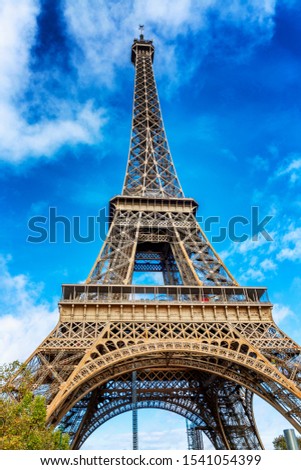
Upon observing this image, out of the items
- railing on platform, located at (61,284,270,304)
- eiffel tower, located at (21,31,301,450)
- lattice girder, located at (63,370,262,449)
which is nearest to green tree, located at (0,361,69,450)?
eiffel tower, located at (21,31,301,450)

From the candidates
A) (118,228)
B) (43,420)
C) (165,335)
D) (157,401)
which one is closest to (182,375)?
(157,401)

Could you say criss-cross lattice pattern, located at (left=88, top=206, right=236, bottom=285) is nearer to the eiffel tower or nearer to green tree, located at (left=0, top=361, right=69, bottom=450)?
the eiffel tower

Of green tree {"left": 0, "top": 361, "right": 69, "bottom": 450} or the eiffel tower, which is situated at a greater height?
the eiffel tower

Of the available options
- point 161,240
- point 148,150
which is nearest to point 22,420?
point 161,240

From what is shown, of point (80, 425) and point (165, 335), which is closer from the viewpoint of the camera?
point (165, 335)

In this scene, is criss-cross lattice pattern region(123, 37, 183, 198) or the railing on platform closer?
the railing on platform
